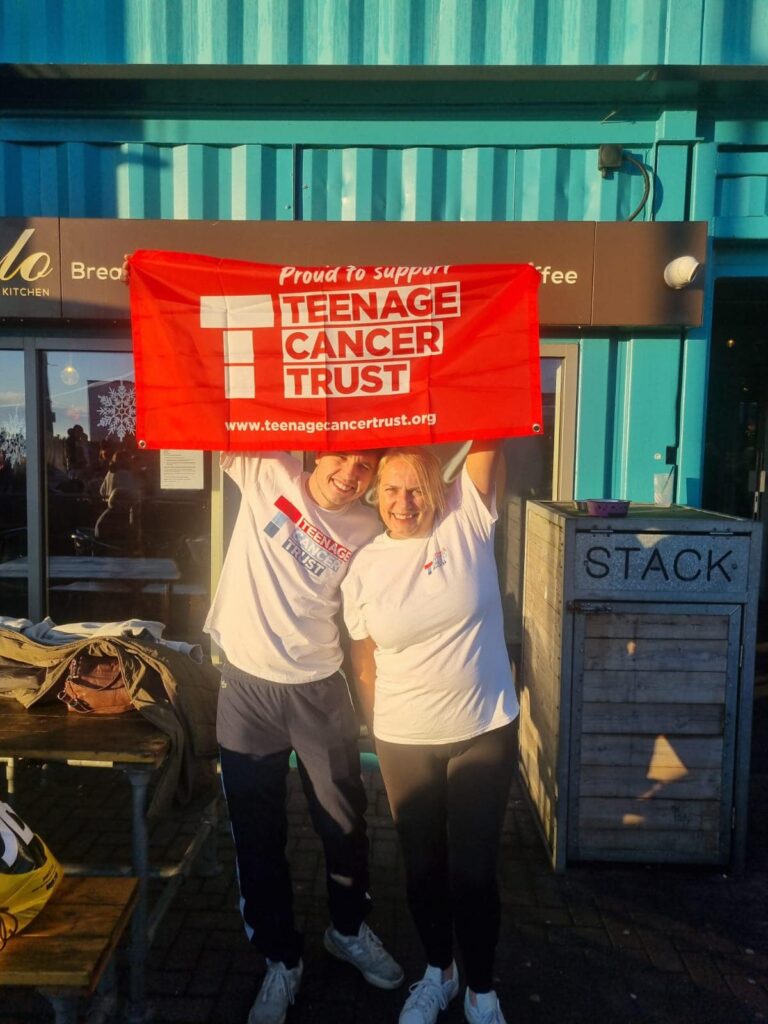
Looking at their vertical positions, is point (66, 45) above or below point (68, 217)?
above

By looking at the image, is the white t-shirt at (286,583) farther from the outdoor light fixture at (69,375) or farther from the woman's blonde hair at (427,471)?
the outdoor light fixture at (69,375)

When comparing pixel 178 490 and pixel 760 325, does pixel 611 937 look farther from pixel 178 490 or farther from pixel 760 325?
pixel 760 325

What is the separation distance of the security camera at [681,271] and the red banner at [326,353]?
1.78 metres

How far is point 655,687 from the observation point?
351cm

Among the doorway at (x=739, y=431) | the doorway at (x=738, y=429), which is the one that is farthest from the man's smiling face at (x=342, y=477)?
the doorway at (x=738, y=429)

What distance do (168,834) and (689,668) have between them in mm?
2892

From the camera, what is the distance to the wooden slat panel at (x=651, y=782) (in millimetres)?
3512

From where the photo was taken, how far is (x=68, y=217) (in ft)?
14.7

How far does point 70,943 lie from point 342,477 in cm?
172

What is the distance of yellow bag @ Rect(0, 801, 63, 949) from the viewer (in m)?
2.16

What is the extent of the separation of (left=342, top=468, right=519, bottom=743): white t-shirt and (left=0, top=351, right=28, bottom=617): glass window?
3591 millimetres

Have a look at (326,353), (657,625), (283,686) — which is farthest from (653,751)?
(326,353)

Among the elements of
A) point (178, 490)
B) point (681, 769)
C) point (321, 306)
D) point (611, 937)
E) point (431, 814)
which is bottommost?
point (611, 937)

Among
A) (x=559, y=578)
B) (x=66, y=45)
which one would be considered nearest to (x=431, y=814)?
(x=559, y=578)
